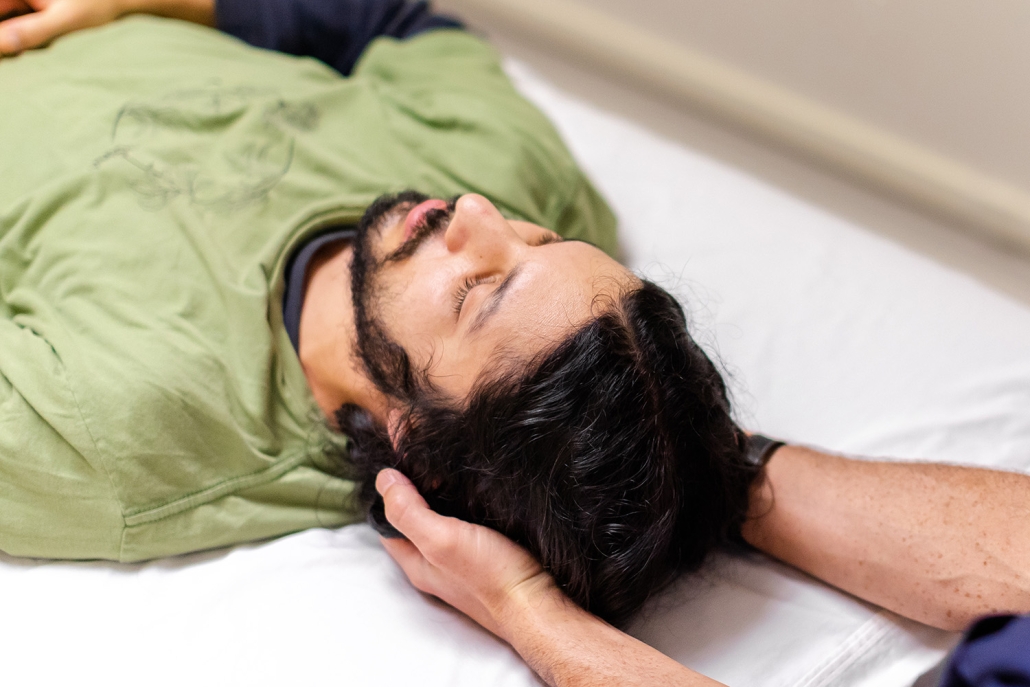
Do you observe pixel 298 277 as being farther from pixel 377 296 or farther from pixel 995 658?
pixel 995 658

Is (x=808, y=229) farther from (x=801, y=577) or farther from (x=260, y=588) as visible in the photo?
(x=260, y=588)

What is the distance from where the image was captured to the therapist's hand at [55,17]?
106 cm

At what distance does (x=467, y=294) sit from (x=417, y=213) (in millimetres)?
150

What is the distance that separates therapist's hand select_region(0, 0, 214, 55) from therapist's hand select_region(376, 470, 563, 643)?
0.84 m

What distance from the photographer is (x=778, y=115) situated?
1.47 meters

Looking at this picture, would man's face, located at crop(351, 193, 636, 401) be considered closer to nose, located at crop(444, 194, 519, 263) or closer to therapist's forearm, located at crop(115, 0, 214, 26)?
nose, located at crop(444, 194, 519, 263)

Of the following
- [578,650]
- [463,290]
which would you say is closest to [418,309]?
[463,290]

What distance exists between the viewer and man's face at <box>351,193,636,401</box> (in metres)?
0.78

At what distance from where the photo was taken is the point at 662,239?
1.22m

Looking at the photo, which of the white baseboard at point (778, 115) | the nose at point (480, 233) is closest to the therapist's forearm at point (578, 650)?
the nose at point (480, 233)

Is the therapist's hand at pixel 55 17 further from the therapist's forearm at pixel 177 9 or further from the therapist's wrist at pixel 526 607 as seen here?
the therapist's wrist at pixel 526 607

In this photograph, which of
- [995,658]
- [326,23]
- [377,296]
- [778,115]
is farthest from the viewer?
[778,115]

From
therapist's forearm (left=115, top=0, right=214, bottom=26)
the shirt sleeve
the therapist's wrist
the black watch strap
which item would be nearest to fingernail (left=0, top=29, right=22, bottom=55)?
therapist's forearm (left=115, top=0, right=214, bottom=26)

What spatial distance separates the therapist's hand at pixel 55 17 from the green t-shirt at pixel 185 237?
27 mm
